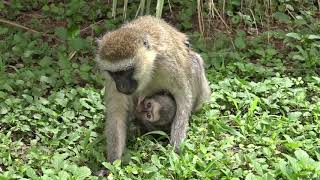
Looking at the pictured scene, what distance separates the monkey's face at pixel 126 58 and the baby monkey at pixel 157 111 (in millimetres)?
343

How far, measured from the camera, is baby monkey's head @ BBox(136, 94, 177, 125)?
6105 mm

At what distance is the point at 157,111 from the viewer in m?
6.11

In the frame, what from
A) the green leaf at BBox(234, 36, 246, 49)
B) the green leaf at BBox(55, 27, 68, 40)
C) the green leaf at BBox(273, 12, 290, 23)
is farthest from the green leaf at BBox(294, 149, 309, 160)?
the green leaf at BBox(55, 27, 68, 40)

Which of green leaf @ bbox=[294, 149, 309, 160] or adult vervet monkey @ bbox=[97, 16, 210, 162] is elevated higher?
adult vervet monkey @ bbox=[97, 16, 210, 162]

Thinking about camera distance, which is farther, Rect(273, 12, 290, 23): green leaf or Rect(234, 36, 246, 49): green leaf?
Rect(273, 12, 290, 23): green leaf

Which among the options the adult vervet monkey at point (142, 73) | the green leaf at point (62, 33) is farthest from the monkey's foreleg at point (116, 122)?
the green leaf at point (62, 33)

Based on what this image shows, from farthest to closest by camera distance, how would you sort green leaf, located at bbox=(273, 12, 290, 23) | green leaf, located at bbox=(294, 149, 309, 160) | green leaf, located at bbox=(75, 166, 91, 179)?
green leaf, located at bbox=(273, 12, 290, 23) < green leaf, located at bbox=(294, 149, 309, 160) < green leaf, located at bbox=(75, 166, 91, 179)

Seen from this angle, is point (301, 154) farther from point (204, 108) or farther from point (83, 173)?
point (83, 173)

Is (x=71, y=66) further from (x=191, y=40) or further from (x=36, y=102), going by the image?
(x=191, y=40)

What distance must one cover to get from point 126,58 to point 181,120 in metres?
0.83

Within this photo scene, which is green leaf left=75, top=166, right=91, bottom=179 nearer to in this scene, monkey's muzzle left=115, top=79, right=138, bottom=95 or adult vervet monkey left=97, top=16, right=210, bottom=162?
adult vervet monkey left=97, top=16, right=210, bottom=162

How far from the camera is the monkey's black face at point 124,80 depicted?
18.6ft

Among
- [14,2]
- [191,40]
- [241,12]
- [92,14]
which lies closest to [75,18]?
[92,14]

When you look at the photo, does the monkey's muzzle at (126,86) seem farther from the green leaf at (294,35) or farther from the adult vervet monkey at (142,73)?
the green leaf at (294,35)
